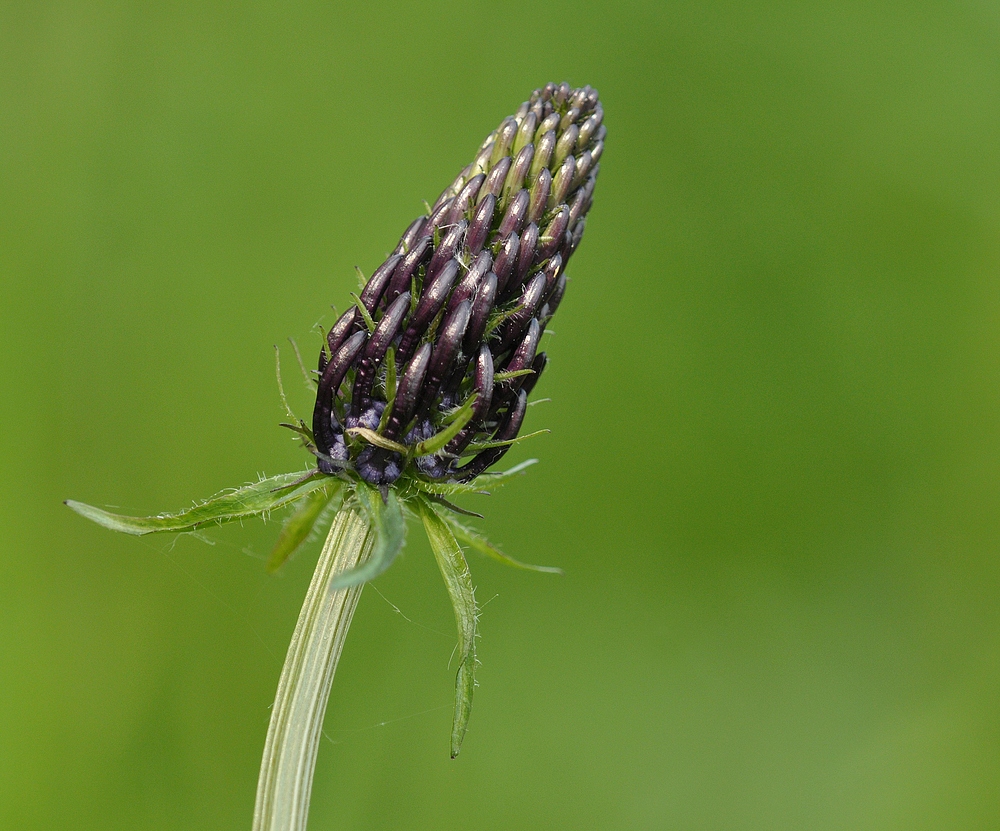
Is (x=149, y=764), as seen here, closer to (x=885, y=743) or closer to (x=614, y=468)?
(x=614, y=468)

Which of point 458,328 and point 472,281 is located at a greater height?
point 472,281

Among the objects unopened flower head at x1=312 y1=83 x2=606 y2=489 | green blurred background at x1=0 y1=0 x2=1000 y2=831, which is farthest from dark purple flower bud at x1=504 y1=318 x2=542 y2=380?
green blurred background at x1=0 y1=0 x2=1000 y2=831

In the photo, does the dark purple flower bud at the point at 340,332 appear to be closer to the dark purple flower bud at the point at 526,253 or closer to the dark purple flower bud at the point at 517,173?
the dark purple flower bud at the point at 526,253

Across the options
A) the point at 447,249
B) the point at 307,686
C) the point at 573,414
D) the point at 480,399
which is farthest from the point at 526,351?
the point at 573,414

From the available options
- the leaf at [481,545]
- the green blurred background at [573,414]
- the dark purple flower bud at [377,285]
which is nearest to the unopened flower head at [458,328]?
the dark purple flower bud at [377,285]


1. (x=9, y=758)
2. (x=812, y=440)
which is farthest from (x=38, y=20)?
(x=812, y=440)

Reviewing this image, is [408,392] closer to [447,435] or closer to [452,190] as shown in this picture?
[447,435]
